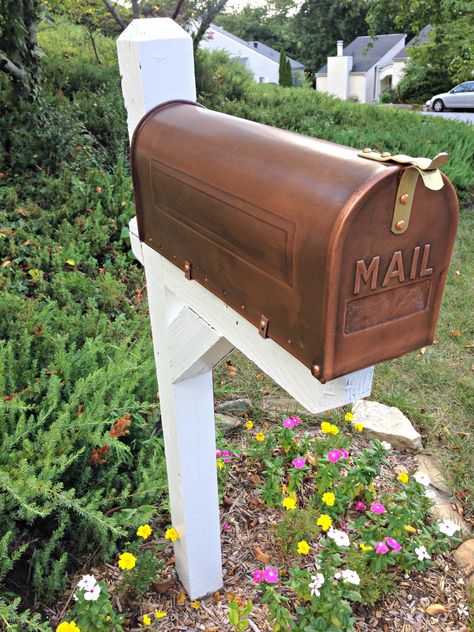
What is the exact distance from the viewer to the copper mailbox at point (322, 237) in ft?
2.04

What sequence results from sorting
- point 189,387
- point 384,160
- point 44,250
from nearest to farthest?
point 384,160
point 189,387
point 44,250

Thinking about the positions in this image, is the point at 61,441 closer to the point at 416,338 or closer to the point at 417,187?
the point at 416,338

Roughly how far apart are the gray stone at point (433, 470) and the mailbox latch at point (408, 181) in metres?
1.94

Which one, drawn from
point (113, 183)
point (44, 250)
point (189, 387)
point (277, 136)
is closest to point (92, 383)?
point (189, 387)

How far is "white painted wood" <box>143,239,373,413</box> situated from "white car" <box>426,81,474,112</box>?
25.9m

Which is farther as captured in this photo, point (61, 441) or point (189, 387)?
point (61, 441)

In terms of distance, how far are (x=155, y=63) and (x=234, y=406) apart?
71.5 inches

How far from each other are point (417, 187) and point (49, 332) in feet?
6.87

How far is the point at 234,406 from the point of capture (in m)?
2.59

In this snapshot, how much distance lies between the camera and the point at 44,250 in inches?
140

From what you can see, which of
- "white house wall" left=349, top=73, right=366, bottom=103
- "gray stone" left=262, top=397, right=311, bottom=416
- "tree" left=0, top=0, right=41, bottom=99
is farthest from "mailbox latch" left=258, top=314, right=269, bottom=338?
"white house wall" left=349, top=73, right=366, bottom=103

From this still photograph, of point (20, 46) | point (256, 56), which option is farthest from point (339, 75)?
point (20, 46)

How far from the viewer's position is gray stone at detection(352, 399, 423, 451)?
8.02 ft

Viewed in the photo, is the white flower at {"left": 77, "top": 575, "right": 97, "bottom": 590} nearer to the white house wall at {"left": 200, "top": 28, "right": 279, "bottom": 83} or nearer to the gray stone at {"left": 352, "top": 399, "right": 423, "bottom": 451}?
the gray stone at {"left": 352, "top": 399, "right": 423, "bottom": 451}
